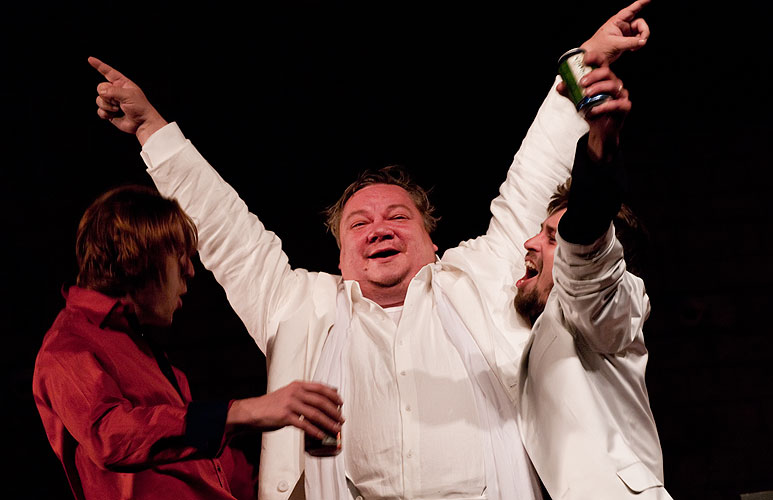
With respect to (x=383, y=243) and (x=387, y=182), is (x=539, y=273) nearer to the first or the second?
(x=383, y=243)

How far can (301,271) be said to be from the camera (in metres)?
2.27

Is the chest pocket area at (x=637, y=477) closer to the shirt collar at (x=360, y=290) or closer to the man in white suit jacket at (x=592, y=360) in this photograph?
the man in white suit jacket at (x=592, y=360)

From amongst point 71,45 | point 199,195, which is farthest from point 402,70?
point 71,45

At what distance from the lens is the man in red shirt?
4.18 feet

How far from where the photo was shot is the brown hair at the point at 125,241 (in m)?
1.47

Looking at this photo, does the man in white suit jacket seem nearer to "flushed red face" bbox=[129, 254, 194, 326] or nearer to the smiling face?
the smiling face

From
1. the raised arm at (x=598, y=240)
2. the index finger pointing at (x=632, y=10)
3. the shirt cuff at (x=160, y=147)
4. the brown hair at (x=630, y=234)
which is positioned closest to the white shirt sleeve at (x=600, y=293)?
the raised arm at (x=598, y=240)

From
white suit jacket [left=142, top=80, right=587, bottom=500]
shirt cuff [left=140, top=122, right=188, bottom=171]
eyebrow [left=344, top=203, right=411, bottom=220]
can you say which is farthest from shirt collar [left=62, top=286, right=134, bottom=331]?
eyebrow [left=344, top=203, right=411, bottom=220]

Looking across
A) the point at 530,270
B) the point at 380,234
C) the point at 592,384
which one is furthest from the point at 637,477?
the point at 380,234

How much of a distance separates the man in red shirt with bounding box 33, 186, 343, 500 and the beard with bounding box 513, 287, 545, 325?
0.72m

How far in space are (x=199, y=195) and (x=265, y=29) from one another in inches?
32.5

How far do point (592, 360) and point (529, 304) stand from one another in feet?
1.01

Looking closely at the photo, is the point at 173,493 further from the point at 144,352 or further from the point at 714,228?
the point at 714,228

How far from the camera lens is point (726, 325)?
9.18ft
